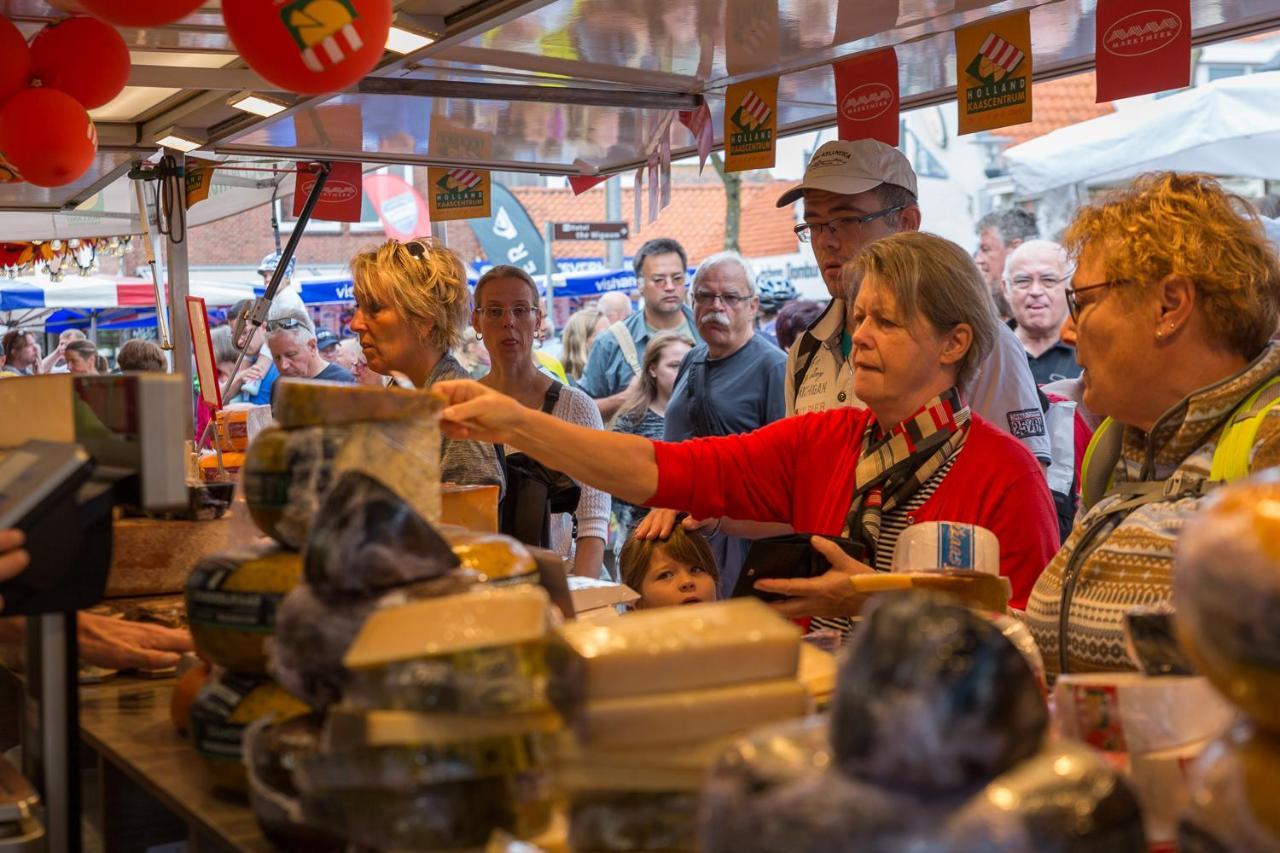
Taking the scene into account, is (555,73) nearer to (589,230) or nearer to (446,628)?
(446,628)

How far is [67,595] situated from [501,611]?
0.69 m

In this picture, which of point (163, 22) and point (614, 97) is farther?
point (614, 97)

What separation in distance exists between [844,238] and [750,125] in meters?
1.29

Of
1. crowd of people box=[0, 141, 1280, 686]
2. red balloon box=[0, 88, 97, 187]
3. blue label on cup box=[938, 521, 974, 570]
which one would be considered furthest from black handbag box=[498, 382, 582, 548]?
blue label on cup box=[938, 521, 974, 570]

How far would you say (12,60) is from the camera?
3.68 meters

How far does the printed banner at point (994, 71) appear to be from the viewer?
3.84 m

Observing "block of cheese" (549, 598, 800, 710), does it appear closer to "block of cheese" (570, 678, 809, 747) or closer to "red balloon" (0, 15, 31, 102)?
"block of cheese" (570, 678, 809, 747)

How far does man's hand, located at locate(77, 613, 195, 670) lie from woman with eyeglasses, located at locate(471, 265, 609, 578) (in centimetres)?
225

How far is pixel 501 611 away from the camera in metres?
1.04

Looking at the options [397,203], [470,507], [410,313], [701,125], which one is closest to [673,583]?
[470,507]

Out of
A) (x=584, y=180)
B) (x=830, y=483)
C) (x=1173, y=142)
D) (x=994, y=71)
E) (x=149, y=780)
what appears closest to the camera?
(x=149, y=780)

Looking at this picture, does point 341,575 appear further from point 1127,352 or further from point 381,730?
point 1127,352

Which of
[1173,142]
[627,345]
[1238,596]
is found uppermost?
[1173,142]

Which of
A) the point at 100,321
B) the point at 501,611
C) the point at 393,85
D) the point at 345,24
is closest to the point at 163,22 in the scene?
the point at 345,24
